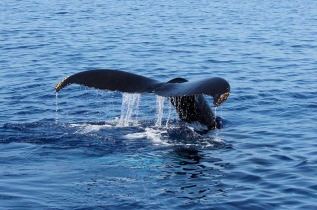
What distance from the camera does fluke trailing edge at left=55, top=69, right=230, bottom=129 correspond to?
258 inches

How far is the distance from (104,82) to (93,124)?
2.78m

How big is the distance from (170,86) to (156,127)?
9.09ft

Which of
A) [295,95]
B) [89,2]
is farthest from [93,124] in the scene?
[89,2]

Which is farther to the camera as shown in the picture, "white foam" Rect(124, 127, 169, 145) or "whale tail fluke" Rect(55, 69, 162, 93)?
"white foam" Rect(124, 127, 169, 145)

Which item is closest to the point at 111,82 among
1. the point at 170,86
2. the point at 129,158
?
the point at 170,86

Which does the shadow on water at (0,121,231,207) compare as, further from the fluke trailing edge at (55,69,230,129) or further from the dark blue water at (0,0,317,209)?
the fluke trailing edge at (55,69,230,129)

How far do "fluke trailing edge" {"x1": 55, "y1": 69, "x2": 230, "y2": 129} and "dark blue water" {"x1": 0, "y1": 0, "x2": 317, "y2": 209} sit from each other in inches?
24.2

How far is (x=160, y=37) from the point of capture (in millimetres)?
22234

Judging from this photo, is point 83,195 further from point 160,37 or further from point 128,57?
point 160,37

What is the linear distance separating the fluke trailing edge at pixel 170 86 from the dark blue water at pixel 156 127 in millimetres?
616

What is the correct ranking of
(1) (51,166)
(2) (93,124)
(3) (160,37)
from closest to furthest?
1. (1) (51,166)
2. (2) (93,124)
3. (3) (160,37)

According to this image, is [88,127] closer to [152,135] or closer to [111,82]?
[152,135]

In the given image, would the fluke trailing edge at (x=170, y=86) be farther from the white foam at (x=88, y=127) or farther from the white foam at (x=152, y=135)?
the white foam at (x=88, y=127)

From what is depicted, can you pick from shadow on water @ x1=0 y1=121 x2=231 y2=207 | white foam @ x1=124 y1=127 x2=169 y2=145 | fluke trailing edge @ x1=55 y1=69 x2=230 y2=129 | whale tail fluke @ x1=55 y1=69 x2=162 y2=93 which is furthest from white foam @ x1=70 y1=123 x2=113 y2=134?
whale tail fluke @ x1=55 y1=69 x2=162 y2=93
